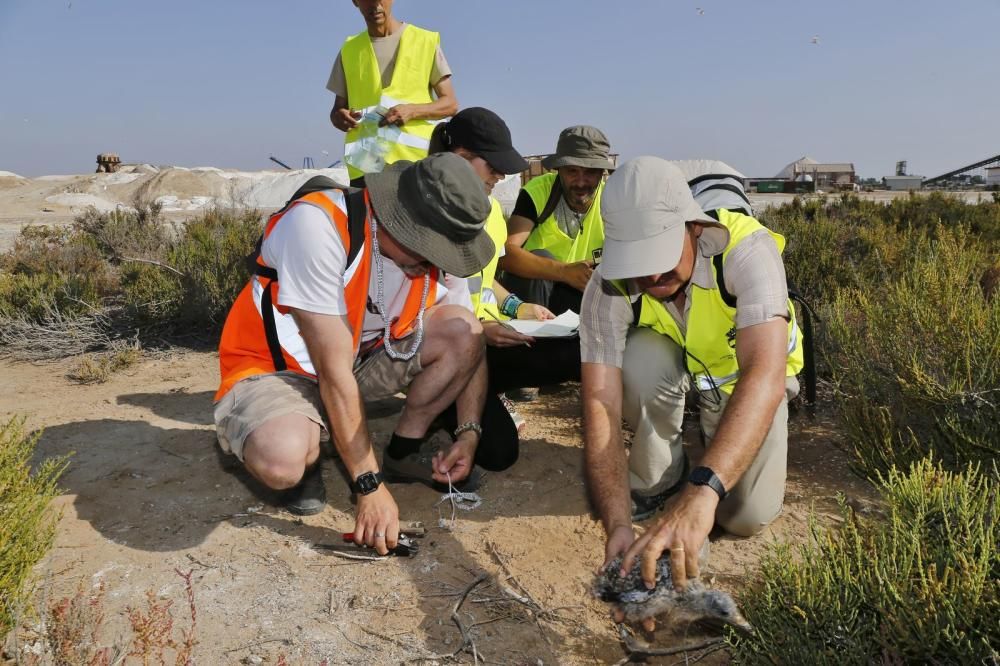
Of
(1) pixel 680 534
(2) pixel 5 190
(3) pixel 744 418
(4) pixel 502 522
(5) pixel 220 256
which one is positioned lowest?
(4) pixel 502 522

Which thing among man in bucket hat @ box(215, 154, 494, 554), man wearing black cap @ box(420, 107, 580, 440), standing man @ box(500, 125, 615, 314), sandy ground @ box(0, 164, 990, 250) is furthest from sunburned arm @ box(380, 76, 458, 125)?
sandy ground @ box(0, 164, 990, 250)

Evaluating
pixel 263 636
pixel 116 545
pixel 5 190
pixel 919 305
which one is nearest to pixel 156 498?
pixel 116 545

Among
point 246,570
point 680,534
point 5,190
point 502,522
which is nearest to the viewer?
point 680,534

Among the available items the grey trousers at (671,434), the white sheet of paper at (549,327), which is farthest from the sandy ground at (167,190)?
the grey trousers at (671,434)

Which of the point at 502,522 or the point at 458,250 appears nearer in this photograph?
the point at 458,250

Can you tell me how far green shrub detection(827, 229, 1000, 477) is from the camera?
9.09 feet

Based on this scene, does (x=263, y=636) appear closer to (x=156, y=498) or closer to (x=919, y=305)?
(x=156, y=498)

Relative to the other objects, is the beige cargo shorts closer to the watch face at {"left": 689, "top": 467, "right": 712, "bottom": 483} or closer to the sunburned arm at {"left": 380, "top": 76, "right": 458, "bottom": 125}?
the watch face at {"left": 689, "top": 467, "right": 712, "bottom": 483}

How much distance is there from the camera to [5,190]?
91.4 ft

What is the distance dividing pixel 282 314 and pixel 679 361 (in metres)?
1.57

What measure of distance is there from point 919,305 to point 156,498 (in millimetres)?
3321

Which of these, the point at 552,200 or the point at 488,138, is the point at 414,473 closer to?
the point at 488,138

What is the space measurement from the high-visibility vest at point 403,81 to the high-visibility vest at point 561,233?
733 mm

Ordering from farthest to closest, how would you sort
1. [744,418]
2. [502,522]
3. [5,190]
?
1. [5,190]
2. [502,522]
3. [744,418]
